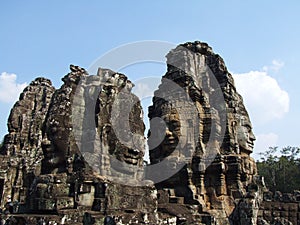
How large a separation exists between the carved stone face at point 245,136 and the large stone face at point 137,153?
0.15 ft

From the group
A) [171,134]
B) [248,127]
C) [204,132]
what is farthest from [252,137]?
[171,134]

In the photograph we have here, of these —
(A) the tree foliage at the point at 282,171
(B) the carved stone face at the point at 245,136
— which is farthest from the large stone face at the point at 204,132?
(A) the tree foliage at the point at 282,171

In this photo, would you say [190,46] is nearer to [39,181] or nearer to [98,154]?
[98,154]

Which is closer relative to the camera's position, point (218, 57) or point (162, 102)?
point (162, 102)

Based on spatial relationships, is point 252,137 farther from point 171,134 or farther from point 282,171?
point 282,171

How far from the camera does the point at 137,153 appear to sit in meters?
9.45

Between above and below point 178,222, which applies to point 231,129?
above

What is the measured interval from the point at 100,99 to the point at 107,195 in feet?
10.8

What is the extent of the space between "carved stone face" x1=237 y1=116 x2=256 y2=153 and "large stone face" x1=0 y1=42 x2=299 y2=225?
1.8 inches

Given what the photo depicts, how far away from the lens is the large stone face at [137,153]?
7469 millimetres

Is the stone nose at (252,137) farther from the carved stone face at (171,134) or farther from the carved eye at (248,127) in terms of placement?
the carved stone face at (171,134)

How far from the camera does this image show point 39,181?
25.5 feet

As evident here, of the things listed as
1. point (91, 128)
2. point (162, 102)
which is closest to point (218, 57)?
point (162, 102)

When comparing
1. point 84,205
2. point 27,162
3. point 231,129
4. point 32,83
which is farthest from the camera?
point 32,83
